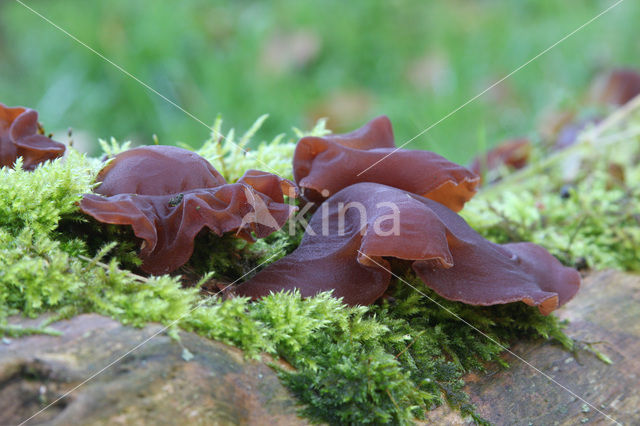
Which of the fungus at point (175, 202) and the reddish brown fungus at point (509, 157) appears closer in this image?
the fungus at point (175, 202)

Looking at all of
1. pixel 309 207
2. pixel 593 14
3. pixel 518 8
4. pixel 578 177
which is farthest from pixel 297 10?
pixel 309 207

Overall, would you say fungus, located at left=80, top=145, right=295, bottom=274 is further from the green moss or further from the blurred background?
the blurred background

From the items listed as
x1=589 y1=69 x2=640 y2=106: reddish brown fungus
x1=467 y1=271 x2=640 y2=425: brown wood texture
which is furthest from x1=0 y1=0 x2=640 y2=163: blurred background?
x1=467 y1=271 x2=640 y2=425: brown wood texture

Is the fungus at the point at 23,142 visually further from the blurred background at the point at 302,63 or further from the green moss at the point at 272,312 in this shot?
the blurred background at the point at 302,63

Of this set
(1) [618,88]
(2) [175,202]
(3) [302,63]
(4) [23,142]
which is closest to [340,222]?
(2) [175,202]

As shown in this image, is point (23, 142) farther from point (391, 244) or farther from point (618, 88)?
point (618, 88)

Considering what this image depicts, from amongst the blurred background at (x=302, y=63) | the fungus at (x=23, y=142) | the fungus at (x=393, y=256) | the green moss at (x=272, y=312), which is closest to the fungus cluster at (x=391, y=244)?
the fungus at (x=393, y=256)
